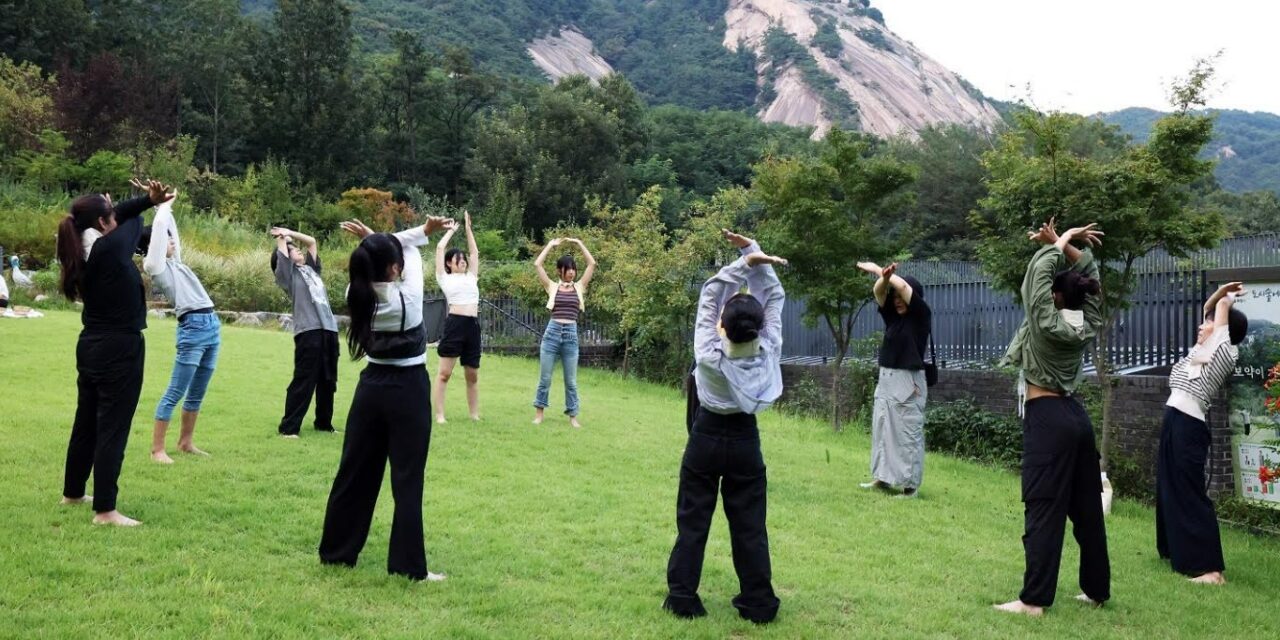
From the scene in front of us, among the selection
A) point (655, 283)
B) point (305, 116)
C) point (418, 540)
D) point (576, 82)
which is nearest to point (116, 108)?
point (305, 116)

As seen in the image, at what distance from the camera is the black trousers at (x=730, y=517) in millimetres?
5086

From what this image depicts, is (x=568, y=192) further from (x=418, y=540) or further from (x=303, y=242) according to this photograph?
(x=418, y=540)

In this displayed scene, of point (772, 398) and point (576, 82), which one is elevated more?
point (576, 82)

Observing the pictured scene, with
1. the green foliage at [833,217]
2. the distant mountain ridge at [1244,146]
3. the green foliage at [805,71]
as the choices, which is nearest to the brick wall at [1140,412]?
the green foliage at [833,217]

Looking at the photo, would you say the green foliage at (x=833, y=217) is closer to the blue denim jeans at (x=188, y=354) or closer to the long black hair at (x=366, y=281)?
the blue denim jeans at (x=188, y=354)

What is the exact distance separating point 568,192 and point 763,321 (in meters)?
42.7

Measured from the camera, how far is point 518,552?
611cm

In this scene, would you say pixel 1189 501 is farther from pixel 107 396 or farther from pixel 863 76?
pixel 863 76

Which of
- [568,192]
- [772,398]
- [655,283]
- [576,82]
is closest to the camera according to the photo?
[772,398]

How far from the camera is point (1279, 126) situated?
278 feet

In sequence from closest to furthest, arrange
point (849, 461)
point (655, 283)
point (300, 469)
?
point (300, 469) < point (849, 461) < point (655, 283)

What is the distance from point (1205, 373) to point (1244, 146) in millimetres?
84150

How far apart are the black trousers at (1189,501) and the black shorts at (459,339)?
21.9 ft

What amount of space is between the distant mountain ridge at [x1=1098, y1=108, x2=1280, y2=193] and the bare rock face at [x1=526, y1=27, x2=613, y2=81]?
46.5 metres
